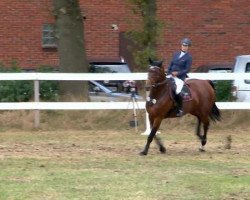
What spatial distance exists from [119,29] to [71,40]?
375 inches

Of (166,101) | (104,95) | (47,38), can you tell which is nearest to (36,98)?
(104,95)

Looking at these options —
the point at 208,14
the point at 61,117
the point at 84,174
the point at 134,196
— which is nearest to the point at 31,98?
the point at 61,117

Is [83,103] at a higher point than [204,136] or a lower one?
lower

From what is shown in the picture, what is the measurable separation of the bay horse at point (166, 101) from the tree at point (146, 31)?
530 cm

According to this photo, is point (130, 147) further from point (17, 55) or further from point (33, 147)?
point (17, 55)

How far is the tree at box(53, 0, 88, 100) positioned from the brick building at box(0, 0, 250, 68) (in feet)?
27.4

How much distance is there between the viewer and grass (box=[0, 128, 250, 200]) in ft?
36.5

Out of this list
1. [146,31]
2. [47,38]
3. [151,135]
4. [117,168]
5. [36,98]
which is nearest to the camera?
[117,168]

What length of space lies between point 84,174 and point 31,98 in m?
8.79

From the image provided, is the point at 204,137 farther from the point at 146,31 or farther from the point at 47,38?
the point at 47,38

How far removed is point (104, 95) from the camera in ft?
72.5

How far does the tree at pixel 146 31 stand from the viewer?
70.7 ft

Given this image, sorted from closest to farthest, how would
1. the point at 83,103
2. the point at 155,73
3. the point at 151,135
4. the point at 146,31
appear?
the point at 155,73, the point at 151,135, the point at 83,103, the point at 146,31

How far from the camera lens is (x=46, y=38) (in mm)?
32125
